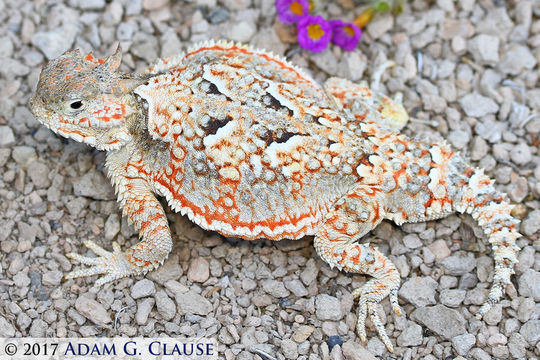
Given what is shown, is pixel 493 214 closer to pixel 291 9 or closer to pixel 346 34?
pixel 346 34

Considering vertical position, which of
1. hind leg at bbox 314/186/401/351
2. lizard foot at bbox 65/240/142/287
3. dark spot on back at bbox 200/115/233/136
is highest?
dark spot on back at bbox 200/115/233/136

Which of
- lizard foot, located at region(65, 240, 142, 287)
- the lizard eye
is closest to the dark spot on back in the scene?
the lizard eye

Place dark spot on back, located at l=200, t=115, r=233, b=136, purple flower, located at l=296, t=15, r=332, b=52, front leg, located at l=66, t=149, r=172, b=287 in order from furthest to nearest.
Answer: purple flower, located at l=296, t=15, r=332, b=52 < front leg, located at l=66, t=149, r=172, b=287 < dark spot on back, located at l=200, t=115, r=233, b=136

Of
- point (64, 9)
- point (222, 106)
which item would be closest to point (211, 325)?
point (222, 106)

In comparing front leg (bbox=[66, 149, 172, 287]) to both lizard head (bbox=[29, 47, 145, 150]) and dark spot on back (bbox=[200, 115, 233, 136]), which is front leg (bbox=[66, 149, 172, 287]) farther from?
dark spot on back (bbox=[200, 115, 233, 136])

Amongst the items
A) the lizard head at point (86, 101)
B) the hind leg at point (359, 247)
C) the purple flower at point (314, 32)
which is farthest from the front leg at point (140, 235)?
the purple flower at point (314, 32)

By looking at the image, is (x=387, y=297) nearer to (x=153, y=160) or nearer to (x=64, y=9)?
(x=153, y=160)
